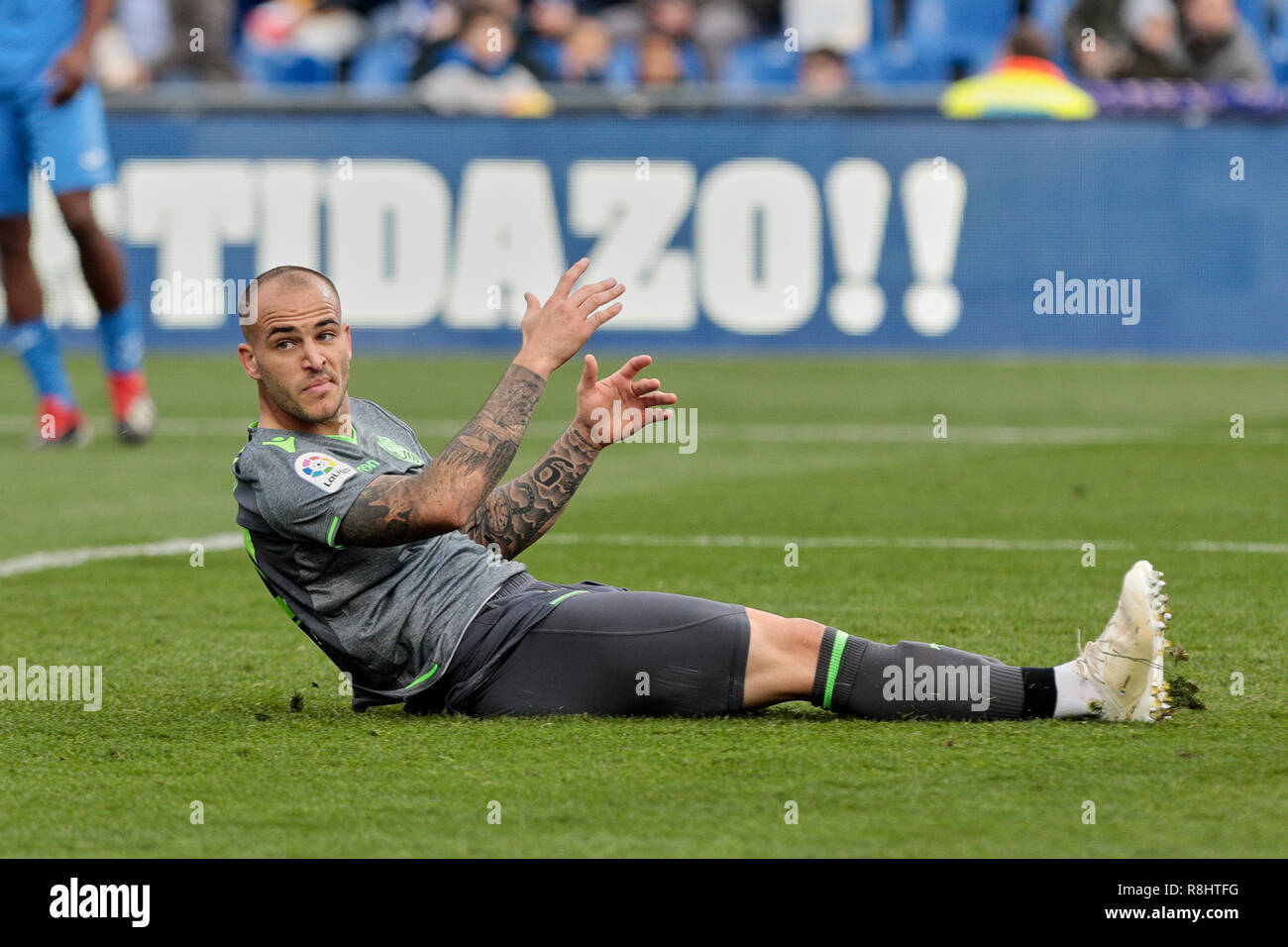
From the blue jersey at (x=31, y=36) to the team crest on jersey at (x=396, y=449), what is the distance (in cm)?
634

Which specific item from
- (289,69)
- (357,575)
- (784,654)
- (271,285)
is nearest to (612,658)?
(784,654)

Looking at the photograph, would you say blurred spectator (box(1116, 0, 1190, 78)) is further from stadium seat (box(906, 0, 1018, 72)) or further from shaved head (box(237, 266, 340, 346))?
shaved head (box(237, 266, 340, 346))

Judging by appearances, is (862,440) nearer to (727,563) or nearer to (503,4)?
(727,563)

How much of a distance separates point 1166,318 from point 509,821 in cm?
1127

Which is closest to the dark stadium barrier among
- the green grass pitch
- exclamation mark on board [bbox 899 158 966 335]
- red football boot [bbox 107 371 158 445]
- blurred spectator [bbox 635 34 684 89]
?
exclamation mark on board [bbox 899 158 966 335]

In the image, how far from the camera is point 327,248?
1445cm

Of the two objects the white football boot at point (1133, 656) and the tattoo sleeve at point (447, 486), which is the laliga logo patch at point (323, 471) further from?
the white football boot at point (1133, 656)

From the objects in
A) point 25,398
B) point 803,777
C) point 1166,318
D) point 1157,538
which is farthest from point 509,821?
point 1166,318

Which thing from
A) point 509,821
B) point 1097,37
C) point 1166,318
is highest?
point 1097,37

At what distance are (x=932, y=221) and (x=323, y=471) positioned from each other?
33.7 feet

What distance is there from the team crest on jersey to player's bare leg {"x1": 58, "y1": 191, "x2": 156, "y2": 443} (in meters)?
5.78

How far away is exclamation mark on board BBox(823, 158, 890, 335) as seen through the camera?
47.0 feet

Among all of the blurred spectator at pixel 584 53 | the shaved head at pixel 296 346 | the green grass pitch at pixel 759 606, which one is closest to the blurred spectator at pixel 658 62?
the blurred spectator at pixel 584 53

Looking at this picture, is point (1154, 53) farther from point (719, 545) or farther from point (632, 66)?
point (719, 545)
